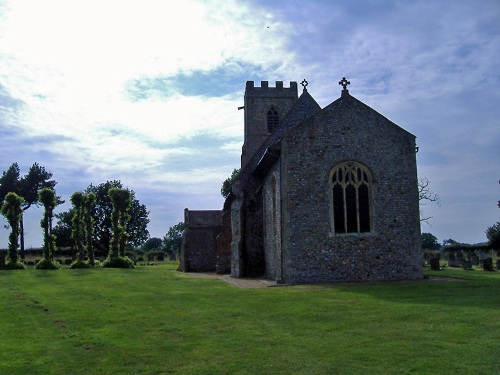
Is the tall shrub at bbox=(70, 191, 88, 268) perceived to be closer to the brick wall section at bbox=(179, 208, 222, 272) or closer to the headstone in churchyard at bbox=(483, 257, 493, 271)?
the brick wall section at bbox=(179, 208, 222, 272)

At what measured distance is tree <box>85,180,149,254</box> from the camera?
238 ft

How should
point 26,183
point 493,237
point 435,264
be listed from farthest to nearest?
point 26,183
point 493,237
point 435,264

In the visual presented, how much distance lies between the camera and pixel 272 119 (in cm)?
4128

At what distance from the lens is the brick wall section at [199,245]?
122 ft

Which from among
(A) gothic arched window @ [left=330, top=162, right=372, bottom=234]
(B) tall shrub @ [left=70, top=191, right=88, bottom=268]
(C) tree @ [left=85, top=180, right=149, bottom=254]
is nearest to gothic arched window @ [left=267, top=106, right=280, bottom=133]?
(B) tall shrub @ [left=70, top=191, right=88, bottom=268]

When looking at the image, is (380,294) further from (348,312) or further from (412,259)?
(412,259)

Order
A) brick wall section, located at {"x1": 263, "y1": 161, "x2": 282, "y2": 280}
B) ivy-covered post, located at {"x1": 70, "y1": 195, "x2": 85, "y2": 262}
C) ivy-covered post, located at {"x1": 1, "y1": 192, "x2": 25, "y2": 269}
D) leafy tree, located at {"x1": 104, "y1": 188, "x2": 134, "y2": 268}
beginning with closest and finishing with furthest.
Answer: brick wall section, located at {"x1": 263, "y1": 161, "x2": 282, "y2": 280} → ivy-covered post, located at {"x1": 1, "y1": 192, "x2": 25, "y2": 269} → leafy tree, located at {"x1": 104, "y1": 188, "x2": 134, "y2": 268} → ivy-covered post, located at {"x1": 70, "y1": 195, "x2": 85, "y2": 262}

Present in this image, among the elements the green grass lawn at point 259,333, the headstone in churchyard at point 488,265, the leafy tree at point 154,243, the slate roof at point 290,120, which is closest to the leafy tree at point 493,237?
the headstone in churchyard at point 488,265

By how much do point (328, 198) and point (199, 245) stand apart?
61.7 feet

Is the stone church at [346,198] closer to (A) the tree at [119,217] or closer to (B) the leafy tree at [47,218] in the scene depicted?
(A) the tree at [119,217]

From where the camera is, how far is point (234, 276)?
2689cm

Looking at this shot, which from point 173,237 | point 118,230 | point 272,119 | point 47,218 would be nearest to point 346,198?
point 272,119

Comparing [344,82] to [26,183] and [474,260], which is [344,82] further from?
[26,183]

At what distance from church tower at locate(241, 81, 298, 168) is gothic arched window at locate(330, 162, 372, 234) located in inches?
765
